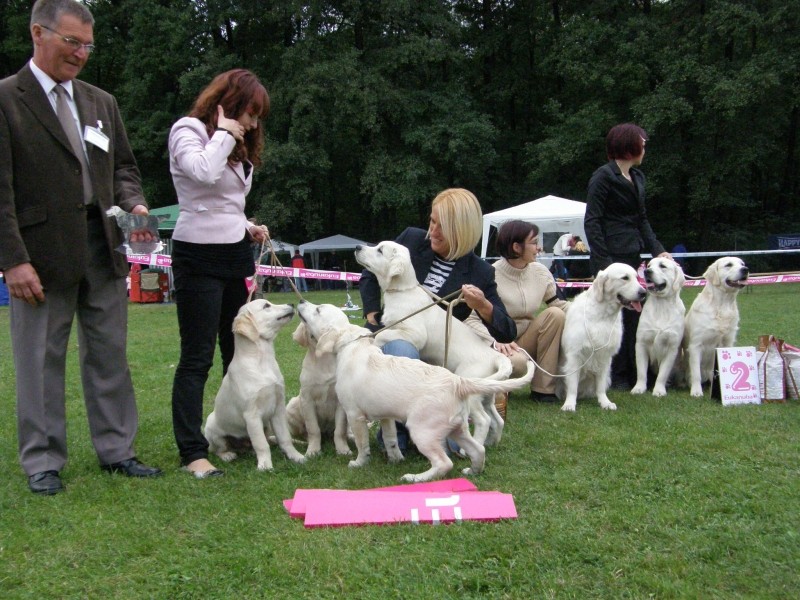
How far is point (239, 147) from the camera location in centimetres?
371

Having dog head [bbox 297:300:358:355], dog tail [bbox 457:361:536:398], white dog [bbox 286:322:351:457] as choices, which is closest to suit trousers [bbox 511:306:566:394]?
white dog [bbox 286:322:351:457]

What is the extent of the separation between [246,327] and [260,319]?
0.11 metres

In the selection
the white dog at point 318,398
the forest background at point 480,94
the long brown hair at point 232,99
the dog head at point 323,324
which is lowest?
the white dog at point 318,398

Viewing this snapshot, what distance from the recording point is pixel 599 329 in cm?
546

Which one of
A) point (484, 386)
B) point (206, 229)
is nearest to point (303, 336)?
point (206, 229)

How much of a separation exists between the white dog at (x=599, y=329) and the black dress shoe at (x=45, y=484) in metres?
3.47

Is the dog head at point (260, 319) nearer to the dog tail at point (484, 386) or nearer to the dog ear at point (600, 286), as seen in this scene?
the dog tail at point (484, 386)

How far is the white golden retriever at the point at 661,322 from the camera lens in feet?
19.0

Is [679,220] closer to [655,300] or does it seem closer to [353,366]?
[655,300]

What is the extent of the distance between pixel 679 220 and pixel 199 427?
24.7 m

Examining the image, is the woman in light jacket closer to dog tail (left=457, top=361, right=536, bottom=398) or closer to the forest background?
dog tail (left=457, top=361, right=536, bottom=398)

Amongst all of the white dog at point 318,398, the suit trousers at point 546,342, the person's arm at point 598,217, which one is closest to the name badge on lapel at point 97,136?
the white dog at point 318,398

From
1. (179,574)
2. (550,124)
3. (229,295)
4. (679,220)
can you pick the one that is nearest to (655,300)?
(229,295)

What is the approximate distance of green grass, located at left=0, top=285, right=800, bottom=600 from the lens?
241 centimetres
